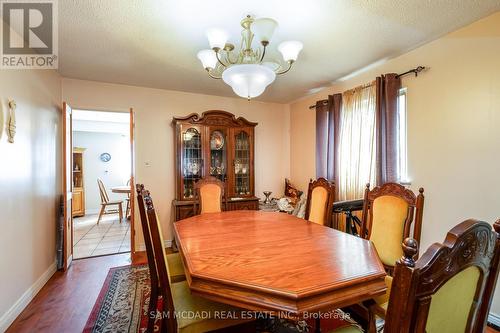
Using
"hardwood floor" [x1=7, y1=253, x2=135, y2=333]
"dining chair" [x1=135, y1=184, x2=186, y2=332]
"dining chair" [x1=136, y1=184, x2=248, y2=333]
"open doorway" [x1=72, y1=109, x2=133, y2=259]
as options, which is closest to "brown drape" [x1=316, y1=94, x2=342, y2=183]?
"dining chair" [x1=135, y1=184, x2=186, y2=332]

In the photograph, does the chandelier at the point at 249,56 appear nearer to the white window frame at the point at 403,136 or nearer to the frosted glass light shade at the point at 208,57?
the frosted glass light shade at the point at 208,57

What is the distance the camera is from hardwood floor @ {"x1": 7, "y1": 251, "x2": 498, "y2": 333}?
1.86 meters

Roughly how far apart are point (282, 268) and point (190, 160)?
277 centimetres

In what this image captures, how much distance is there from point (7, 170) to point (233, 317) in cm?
203

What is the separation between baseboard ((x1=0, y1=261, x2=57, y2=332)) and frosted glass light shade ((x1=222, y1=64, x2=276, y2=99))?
8.03ft

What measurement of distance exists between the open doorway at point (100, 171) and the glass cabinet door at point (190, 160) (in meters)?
1.92

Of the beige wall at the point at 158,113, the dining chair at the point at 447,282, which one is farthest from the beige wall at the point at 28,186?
the dining chair at the point at 447,282

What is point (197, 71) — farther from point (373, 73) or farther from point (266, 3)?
point (373, 73)

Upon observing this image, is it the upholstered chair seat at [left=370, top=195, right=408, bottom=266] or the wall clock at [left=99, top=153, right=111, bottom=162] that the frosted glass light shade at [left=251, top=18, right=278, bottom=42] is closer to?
the upholstered chair seat at [left=370, top=195, right=408, bottom=266]

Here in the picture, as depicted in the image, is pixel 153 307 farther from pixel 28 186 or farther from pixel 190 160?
pixel 190 160

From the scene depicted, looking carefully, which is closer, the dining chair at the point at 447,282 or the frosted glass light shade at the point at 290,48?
the dining chair at the point at 447,282

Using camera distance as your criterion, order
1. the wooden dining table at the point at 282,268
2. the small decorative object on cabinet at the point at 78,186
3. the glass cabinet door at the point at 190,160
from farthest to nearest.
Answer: the small decorative object on cabinet at the point at 78,186, the glass cabinet door at the point at 190,160, the wooden dining table at the point at 282,268

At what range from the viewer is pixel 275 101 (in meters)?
4.35

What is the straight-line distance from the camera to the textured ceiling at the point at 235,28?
68.6 inches
